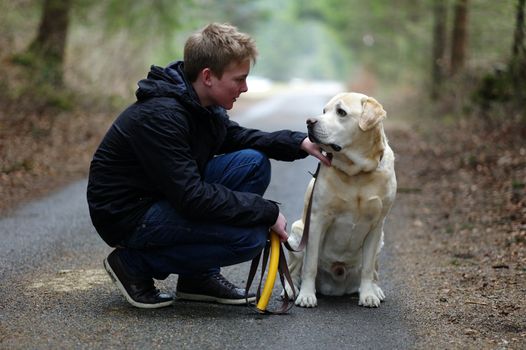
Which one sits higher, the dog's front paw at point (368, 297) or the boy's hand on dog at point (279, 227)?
the boy's hand on dog at point (279, 227)

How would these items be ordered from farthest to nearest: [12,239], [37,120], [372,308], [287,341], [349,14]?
[349,14] < [37,120] < [12,239] < [372,308] < [287,341]

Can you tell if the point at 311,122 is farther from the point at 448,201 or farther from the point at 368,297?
the point at 448,201

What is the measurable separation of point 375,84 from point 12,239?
114 ft

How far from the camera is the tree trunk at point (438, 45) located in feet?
68.8

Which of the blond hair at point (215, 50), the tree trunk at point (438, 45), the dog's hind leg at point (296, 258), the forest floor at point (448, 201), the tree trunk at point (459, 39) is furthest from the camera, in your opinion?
the tree trunk at point (438, 45)

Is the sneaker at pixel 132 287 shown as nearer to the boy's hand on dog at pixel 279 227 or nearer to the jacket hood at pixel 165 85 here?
the boy's hand on dog at pixel 279 227

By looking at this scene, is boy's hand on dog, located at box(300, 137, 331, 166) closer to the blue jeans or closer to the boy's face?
the blue jeans

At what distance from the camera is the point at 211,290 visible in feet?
15.8

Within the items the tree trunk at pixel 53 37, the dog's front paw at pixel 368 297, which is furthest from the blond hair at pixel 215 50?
the tree trunk at pixel 53 37

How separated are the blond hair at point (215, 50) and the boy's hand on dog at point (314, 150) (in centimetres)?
71

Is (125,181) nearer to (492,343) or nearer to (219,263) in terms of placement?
(219,263)

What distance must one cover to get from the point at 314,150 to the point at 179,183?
101cm

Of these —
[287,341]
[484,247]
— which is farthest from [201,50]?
[484,247]

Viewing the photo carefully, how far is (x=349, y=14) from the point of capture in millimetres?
32719
